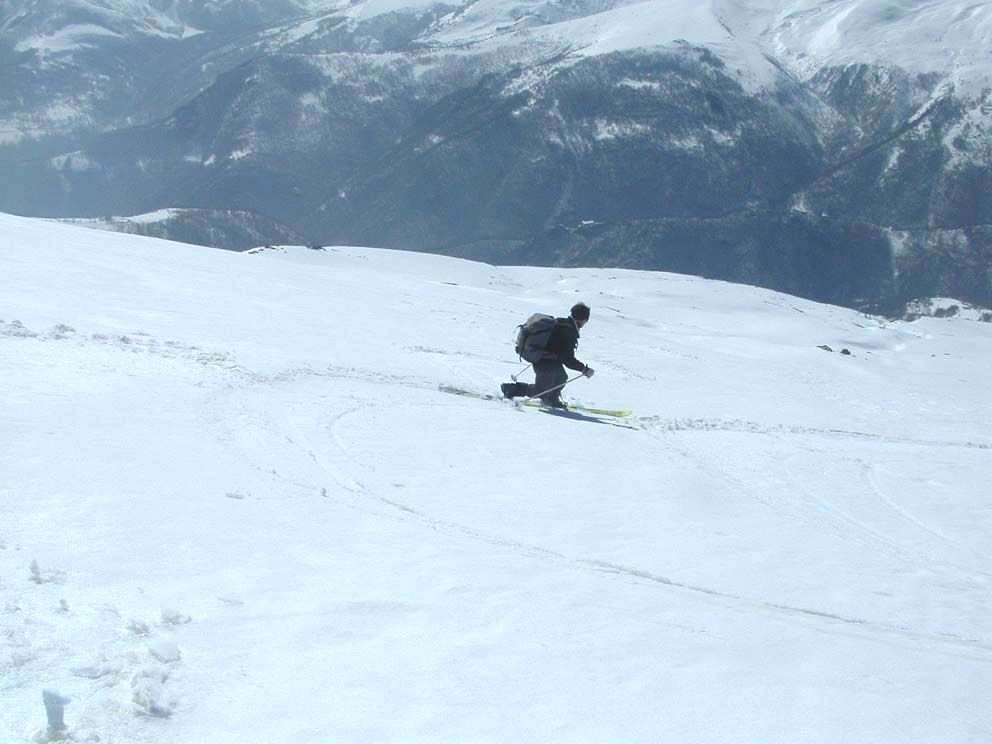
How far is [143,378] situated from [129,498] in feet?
17.7

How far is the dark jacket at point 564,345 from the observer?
58.3ft

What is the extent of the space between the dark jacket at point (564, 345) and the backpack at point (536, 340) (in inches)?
3.4

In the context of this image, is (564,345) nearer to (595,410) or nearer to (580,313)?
(580,313)

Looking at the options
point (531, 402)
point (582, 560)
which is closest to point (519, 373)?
point (531, 402)

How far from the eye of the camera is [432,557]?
25.4ft

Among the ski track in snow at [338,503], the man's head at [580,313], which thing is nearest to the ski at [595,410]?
the ski track in snow at [338,503]

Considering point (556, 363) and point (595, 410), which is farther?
point (556, 363)

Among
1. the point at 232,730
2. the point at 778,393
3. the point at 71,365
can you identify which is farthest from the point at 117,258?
the point at 232,730

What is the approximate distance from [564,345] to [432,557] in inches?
410

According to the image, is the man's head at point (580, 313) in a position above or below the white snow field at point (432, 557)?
above

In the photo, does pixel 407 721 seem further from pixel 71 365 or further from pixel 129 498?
pixel 71 365

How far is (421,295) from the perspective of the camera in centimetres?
3466

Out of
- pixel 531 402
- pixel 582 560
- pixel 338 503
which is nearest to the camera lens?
pixel 582 560

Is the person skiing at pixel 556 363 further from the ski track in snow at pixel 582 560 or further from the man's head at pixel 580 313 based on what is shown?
the ski track in snow at pixel 582 560
